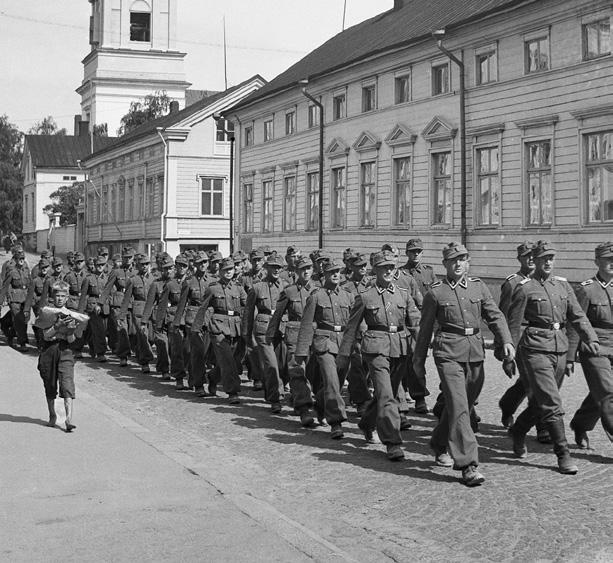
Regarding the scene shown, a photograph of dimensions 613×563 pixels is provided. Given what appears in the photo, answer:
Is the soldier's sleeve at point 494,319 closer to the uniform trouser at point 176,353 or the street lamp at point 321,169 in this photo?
the uniform trouser at point 176,353

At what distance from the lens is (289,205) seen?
40.7 metres

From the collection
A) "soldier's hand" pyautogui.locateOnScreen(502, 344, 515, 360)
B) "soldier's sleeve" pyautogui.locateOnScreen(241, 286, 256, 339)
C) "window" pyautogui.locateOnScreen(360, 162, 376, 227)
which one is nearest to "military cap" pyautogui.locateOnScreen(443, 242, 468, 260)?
"soldier's hand" pyautogui.locateOnScreen(502, 344, 515, 360)

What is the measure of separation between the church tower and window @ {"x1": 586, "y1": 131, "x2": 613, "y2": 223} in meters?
78.3

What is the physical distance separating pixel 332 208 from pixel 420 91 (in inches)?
275

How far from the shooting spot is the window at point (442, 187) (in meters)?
29.7

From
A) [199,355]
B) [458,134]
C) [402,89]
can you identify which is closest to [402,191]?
[402,89]

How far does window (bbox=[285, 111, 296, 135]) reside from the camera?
40312 mm

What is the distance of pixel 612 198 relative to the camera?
77.6 ft

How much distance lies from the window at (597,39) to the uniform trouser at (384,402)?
15.3 metres

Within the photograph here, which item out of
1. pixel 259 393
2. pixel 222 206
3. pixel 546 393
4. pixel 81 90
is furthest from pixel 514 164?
pixel 81 90

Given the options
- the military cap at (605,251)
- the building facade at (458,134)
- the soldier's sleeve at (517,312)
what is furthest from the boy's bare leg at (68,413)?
the building facade at (458,134)

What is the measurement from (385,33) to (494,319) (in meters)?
27.9

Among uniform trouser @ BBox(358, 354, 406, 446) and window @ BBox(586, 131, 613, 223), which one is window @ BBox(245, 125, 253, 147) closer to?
window @ BBox(586, 131, 613, 223)

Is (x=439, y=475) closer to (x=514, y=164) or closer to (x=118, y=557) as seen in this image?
(x=118, y=557)
